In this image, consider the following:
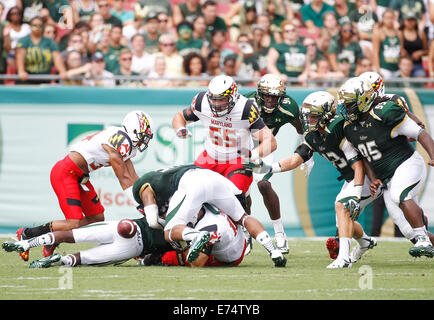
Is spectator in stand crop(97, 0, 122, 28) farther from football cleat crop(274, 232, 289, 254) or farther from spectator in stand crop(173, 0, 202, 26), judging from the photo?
football cleat crop(274, 232, 289, 254)

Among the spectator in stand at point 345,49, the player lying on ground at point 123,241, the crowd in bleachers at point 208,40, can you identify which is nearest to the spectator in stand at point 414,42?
the crowd in bleachers at point 208,40

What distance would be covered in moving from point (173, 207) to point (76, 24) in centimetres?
653

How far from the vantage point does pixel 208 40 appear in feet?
44.8

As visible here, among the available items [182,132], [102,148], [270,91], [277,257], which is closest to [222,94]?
[182,132]

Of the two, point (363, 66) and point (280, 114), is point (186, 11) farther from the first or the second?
point (280, 114)

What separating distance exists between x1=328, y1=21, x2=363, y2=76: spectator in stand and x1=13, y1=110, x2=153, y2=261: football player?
579 centimetres

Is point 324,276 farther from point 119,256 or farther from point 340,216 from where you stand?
point 119,256

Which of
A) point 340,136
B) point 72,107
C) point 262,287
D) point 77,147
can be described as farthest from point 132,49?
point 262,287

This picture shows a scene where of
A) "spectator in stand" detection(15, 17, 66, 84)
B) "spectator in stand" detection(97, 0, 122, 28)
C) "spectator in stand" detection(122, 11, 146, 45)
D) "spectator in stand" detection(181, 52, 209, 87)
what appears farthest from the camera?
"spectator in stand" detection(122, 11, 146, 45)

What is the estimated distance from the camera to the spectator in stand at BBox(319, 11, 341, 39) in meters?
14.1

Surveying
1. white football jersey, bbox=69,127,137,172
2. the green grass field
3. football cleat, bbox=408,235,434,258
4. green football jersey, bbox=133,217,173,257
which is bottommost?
the green grass field

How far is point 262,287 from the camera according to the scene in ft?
20.5

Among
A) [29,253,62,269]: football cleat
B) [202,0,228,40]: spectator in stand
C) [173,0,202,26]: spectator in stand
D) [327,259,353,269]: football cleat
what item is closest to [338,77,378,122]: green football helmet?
[327,259,353,269]: football cleat

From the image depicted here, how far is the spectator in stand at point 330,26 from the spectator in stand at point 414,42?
1133mm
